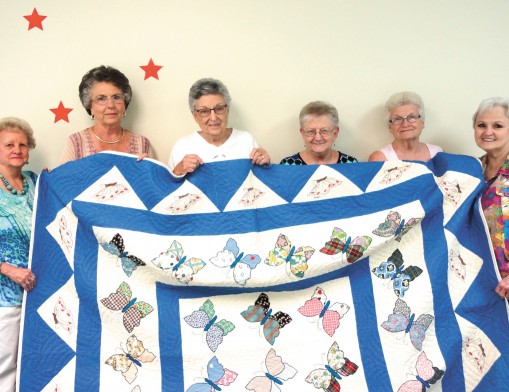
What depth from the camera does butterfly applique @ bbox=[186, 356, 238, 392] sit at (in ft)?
4.84

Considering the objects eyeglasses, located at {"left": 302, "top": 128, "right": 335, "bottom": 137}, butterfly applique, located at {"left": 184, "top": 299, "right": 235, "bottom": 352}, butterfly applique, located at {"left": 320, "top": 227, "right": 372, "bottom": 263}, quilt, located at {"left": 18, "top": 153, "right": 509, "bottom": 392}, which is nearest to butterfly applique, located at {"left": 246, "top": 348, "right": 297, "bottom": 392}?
quilt, located at {"left": 18, "top": 153, "right": 509, "bottom": 392}

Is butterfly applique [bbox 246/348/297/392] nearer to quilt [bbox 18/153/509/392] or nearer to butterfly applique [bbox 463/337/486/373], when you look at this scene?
quilt [bbox 18/153/509/392]

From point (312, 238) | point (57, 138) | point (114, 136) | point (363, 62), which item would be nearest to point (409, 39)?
point (363, 62)

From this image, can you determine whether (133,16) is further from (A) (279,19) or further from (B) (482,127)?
(B) (482,127)

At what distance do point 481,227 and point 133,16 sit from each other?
1734 mm

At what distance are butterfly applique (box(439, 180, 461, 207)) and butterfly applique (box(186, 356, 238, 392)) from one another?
952 mm

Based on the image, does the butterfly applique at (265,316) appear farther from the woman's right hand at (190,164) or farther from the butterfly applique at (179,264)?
the woman's right hand at (190,164)

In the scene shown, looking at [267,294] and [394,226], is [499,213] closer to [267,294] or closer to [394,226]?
[394,226]

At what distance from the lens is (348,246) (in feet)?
4.94

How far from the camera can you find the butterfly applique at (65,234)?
158 centimetres

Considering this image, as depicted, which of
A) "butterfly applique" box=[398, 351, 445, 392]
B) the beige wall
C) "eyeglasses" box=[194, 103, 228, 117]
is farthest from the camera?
the beige wall

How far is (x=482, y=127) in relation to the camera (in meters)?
1.74

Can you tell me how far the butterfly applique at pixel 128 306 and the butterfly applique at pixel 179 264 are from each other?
16 centimetres

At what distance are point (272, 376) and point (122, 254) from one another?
25.3 inches
